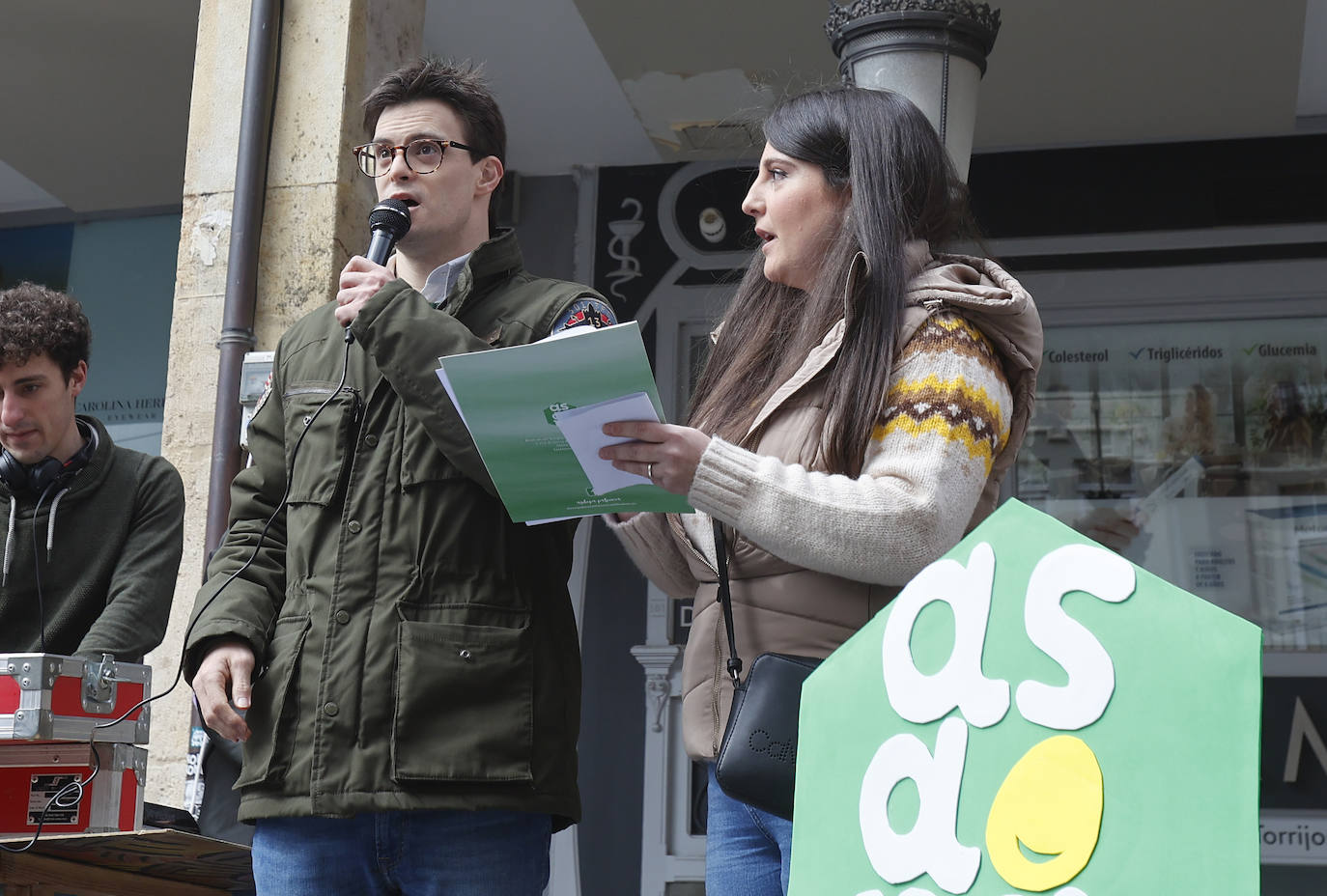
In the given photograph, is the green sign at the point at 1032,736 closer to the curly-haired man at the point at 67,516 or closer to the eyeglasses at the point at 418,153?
the eyeglasses at the point at 418,153

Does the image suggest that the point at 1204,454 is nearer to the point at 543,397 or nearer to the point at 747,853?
the point at 747,853

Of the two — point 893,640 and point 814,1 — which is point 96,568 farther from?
point 814,1

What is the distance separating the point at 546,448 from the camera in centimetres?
150

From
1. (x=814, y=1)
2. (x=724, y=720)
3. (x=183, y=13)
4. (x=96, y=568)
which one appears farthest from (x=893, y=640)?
(x=183, y=13)

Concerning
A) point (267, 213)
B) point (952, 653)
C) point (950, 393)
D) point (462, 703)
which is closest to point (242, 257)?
point (267, 213)

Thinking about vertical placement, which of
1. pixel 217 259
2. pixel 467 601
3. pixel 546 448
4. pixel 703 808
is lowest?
pixel 703 808

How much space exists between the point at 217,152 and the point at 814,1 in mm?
2055

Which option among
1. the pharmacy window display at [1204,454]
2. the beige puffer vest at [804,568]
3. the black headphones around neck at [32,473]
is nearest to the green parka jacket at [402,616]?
the beige puffer vest at [804,568]

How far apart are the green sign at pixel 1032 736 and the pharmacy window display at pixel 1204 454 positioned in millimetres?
4653

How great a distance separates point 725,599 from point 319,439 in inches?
25.0

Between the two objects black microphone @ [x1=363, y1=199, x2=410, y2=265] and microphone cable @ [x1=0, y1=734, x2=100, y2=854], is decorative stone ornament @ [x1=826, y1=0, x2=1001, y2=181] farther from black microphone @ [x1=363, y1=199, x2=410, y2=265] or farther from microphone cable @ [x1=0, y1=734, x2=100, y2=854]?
microphone cable @ [x1=0, y1=734, x2=100, y2=854]

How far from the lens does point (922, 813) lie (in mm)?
1068

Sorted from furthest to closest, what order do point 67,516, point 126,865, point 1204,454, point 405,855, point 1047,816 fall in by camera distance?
point 1204,454 < point 67,516 < point 126,865 < point 405,855 < point 1047,816

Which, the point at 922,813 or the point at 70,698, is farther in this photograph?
the point at 70,698
